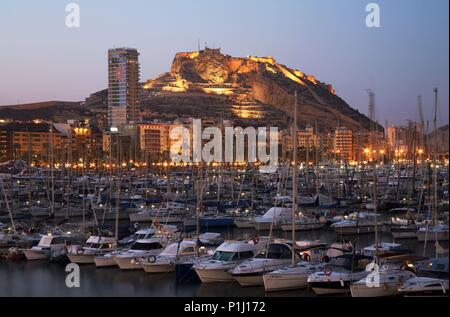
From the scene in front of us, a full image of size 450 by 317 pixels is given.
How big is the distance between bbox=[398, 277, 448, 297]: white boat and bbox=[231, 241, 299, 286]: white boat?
8.49ft

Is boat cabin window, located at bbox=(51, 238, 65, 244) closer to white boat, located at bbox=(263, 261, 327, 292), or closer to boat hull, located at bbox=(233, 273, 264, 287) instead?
boat hull, located at bbox=(233, 273, 264, 287)

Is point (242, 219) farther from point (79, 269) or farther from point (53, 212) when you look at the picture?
point (79, 269)

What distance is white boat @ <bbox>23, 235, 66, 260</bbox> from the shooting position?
14.7 meters

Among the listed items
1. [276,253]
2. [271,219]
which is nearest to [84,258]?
[276,253]

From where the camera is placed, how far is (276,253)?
11.5 m

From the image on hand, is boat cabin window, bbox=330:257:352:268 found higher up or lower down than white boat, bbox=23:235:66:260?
higher up

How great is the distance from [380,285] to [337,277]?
751 millimetres

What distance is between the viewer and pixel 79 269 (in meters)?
13.4

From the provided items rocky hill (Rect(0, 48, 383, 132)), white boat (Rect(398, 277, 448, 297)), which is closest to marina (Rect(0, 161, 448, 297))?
white boat (Rect(398, 277, 448, 297))

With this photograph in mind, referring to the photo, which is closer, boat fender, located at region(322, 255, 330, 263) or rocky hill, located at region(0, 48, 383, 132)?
boat fender, located at region(322, 255, 330, 263)

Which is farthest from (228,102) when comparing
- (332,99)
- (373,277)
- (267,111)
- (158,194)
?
(373,277)

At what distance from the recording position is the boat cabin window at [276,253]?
1146 cm

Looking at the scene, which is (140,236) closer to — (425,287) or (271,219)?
(271,219)
